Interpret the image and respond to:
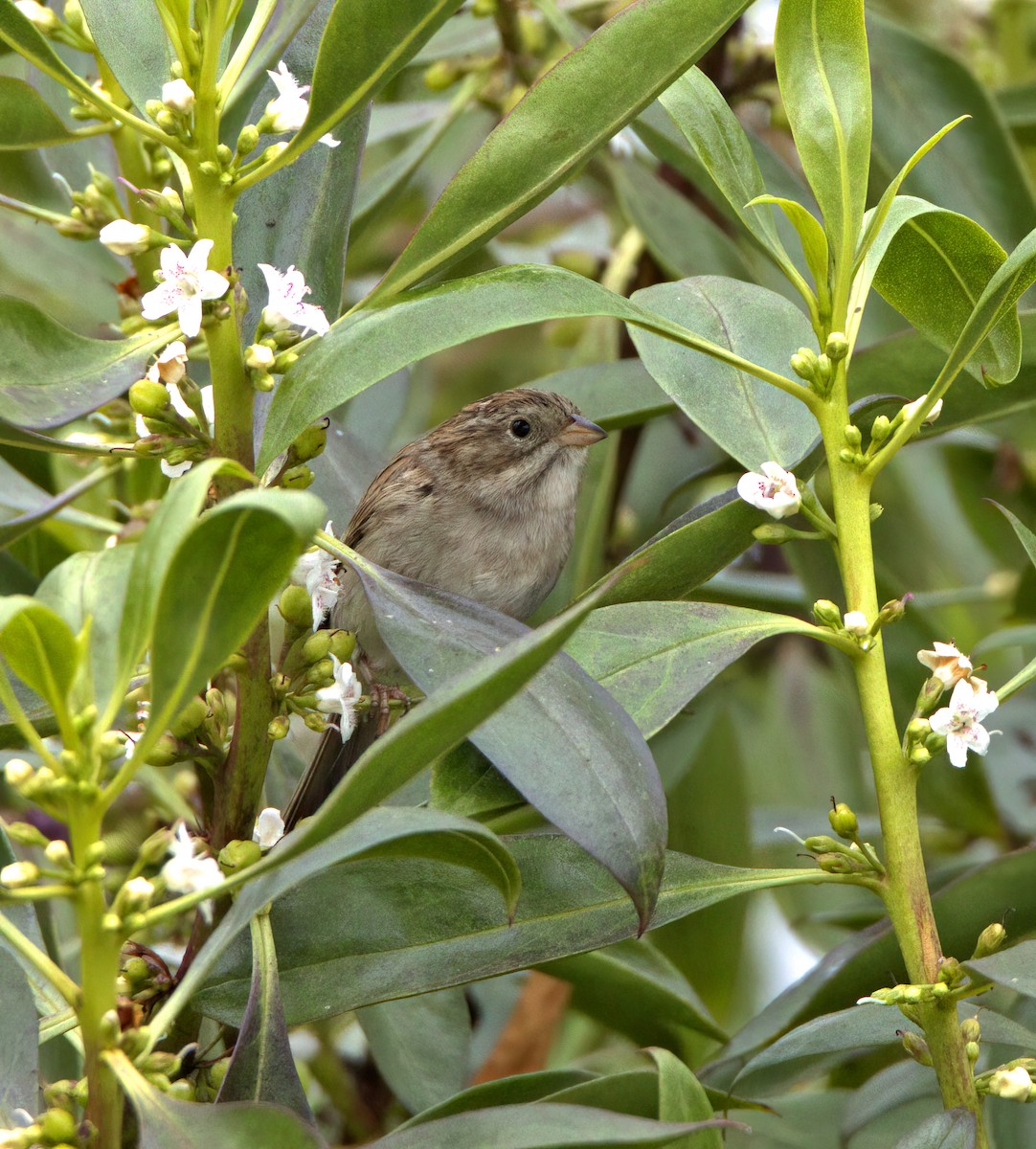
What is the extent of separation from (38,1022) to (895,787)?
104cm

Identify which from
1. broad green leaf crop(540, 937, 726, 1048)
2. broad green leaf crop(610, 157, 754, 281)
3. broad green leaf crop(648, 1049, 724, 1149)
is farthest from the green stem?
broad green leaf crop(610, 157, 754, 281)

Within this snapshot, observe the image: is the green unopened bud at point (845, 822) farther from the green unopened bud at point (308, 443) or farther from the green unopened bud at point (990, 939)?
the green unopened bud at point (308, 443)

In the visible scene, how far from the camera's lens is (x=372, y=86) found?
5.60 feet

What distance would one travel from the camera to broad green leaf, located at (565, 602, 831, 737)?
170 centimetres

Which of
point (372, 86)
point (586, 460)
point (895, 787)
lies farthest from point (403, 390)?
point (895, 787)

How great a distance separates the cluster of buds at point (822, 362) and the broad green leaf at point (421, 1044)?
1.19 meters

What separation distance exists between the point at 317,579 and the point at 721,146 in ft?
2.66

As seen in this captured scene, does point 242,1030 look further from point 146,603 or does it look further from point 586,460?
point 586,460

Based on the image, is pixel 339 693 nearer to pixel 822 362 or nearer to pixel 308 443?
pixel 308 443

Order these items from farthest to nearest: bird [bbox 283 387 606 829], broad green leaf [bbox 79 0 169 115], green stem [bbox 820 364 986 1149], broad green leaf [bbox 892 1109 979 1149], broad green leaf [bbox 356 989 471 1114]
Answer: bird [bbox 283 387 606 829] < broad green leaf [bbox 356 989 471 1114] < broad green leaf [bbox 79 0 169 115] < green stem [bbox 820 364 986 1149] < broad green leaf [bbox 892 1109 979 1149]

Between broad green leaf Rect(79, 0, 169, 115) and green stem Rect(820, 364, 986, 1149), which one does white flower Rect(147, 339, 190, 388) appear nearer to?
broad green leaf Rect(79, 0, 169, 115)

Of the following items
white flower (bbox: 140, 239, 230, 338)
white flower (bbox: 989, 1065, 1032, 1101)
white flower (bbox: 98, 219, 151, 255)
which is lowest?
white flower (bbox: 989, 1065, 1032, 1101)

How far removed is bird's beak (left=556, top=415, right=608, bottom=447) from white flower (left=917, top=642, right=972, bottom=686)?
4.59 feet

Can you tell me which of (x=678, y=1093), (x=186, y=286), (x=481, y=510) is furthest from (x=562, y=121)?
(x=481, y=510)
